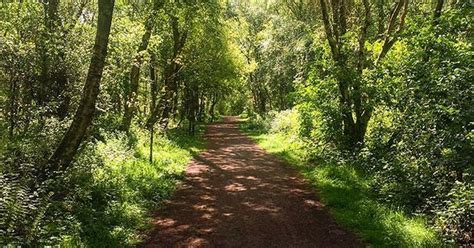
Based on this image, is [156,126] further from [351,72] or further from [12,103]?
[351,72]

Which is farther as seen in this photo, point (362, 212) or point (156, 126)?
point (156, 126)

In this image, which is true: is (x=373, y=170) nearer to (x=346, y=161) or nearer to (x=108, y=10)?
(x=346, y=161)

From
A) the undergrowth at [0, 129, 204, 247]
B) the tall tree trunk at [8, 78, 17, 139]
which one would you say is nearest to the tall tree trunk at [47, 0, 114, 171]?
the undergrowth at [0, 129, 204, 247]

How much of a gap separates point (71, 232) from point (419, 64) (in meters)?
8.42

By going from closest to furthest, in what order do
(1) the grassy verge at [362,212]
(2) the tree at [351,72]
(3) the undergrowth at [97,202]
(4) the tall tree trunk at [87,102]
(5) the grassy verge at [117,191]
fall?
(3) the undergrowth at [97,202] → (1) the grassy verge at [362,212] → (5) the grassy verge at [117,191] → (4) the tall tree trunk at [87,102] → (2) the tree at [351,72]

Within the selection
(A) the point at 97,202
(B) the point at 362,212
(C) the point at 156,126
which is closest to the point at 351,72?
(B) the point at 362,212

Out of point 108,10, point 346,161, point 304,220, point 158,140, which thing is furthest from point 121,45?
point 304,220

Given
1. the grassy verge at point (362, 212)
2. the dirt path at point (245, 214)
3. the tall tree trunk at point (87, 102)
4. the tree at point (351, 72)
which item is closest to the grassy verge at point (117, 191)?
the dirt path at point (245, 214)

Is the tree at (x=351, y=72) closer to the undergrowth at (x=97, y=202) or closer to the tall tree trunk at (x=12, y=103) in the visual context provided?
the undergrowth at (x=97, y=202)

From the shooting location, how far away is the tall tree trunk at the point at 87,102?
30.2ft

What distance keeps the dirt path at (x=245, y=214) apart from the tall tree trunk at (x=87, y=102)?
8.32 ft

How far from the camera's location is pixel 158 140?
1853 centimetres

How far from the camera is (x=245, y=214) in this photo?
30.1ft

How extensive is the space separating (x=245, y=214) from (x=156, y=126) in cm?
1183
